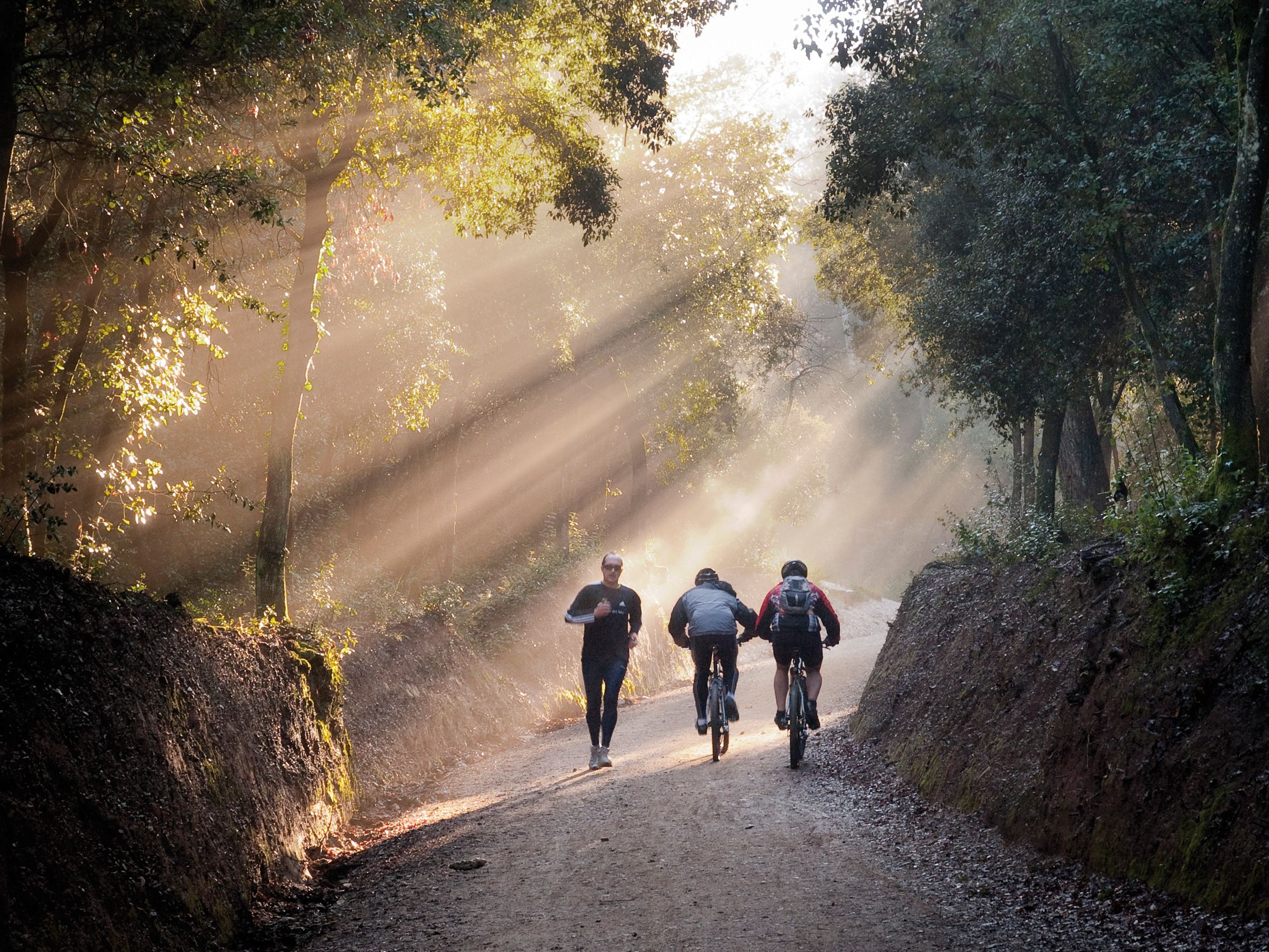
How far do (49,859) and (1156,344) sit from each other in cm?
1267

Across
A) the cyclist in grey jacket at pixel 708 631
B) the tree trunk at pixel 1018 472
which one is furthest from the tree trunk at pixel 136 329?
the tree trunk at pixel 1018 472

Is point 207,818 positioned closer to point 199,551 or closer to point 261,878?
point 261,878

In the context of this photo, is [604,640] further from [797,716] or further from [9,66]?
[9,66]

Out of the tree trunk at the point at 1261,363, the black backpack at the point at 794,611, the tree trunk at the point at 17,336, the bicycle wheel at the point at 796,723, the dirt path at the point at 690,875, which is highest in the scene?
the tree trunk at the point at 17,336

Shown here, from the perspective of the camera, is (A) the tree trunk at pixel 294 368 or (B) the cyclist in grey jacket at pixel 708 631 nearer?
(A) the tree trunk at pixel 294 368

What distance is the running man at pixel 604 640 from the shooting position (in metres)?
11.7

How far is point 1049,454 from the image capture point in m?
19.2

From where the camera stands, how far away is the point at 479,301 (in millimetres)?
23594

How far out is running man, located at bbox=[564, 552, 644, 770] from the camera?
11656 mm

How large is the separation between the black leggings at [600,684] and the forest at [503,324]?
7.96ft

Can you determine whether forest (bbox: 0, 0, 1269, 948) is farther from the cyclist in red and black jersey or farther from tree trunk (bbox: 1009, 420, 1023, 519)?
the cyclist in red and black jersey

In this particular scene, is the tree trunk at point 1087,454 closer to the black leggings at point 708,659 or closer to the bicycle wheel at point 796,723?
the black leggings at point 708,659

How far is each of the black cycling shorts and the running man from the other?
161 cm

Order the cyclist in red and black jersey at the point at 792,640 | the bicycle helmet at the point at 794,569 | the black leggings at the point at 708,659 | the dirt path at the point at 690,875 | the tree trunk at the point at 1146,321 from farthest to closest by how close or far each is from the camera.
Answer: the tree trunk at the point at 1146,321, the black leggings at the point at 708,659, the bicycle helmet at the point at 794,569, the cyclist in red and black jersey at the point at 792,640, the dirt path at the point at 690,875
